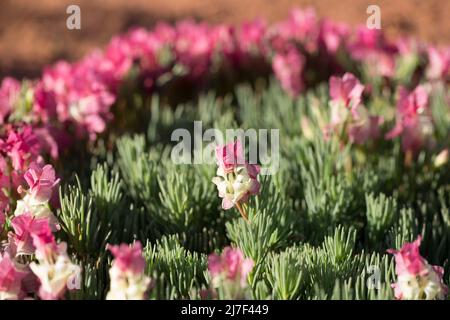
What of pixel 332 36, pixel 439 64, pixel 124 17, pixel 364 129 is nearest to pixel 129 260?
pixel 364 129

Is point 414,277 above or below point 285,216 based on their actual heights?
below

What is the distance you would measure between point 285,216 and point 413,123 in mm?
701

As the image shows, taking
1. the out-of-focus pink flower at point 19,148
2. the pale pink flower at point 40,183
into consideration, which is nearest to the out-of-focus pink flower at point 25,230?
the pale pink flower at point 40,183

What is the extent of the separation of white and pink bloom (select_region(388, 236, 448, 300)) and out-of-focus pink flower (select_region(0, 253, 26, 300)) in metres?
0.76

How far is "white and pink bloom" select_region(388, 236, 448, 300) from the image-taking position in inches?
58.9

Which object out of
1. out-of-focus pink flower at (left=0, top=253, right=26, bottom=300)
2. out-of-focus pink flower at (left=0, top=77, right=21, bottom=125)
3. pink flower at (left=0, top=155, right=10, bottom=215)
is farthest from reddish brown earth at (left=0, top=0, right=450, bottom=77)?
out-of-focus pink flower at (left=0, top=253, right=26, bottom=300)

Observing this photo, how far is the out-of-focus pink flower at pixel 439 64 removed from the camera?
3.31 metres

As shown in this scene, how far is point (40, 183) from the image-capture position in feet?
5.73

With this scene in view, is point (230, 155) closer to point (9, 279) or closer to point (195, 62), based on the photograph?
point (9, 279)

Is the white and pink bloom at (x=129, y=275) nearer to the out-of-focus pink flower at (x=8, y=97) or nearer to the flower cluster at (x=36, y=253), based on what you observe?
the flower cluster at (x=36, y=253)

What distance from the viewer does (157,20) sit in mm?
5496

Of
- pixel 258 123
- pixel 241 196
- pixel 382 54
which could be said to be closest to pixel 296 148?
pixel 258 123

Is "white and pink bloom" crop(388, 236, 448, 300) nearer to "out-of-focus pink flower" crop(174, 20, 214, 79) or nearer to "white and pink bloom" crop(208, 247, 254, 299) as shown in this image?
"white and pink bloom" crop(208, 247, 254, 299)

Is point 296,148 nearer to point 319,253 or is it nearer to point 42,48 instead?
point 319,253
